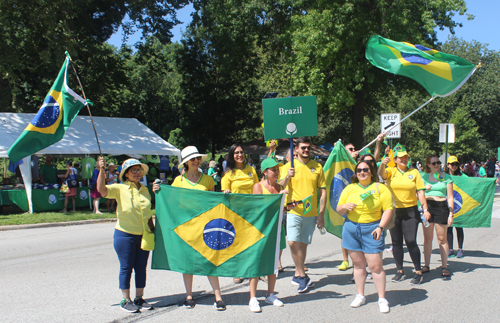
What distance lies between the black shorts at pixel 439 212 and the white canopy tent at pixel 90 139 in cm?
1154

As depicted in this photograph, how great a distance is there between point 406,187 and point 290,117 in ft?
6.42

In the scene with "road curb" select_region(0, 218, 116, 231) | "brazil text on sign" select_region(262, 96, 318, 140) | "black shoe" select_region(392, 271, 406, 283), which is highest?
"brazil text on sign" select_region(262, 96, 318, 140)

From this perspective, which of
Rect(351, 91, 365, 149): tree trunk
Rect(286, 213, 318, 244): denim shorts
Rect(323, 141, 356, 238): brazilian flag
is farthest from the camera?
Rect(351, 91, 365, 149): tree trunk

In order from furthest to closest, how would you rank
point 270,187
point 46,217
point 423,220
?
point 46,217
point 423,220
point 270,187

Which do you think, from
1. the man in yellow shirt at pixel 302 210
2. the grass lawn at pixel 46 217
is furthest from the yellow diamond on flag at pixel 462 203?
the grass lawn at pixel 46 217

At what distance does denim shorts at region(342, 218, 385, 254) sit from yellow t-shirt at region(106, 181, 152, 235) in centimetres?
230

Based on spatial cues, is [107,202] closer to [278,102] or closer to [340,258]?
[340,258]

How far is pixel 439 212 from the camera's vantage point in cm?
667

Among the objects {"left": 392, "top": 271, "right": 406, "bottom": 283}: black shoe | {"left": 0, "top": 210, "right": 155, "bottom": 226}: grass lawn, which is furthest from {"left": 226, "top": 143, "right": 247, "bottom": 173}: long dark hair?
{"left": 0, "top": 210, "right": 155, "bottom": 226}: grass lawn

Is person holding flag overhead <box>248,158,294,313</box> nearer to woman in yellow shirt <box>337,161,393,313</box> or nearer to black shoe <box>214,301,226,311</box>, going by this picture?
black shoe <box>214,301,226,311</box>

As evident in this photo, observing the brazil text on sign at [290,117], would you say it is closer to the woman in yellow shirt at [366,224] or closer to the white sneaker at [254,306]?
the woman in yellow shirt at [366,224]

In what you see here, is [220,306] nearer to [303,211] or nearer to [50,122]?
[303,211]

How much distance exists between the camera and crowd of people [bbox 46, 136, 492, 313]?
4.86 meters

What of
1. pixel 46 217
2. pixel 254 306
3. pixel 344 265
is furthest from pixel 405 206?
pixel 46 217
